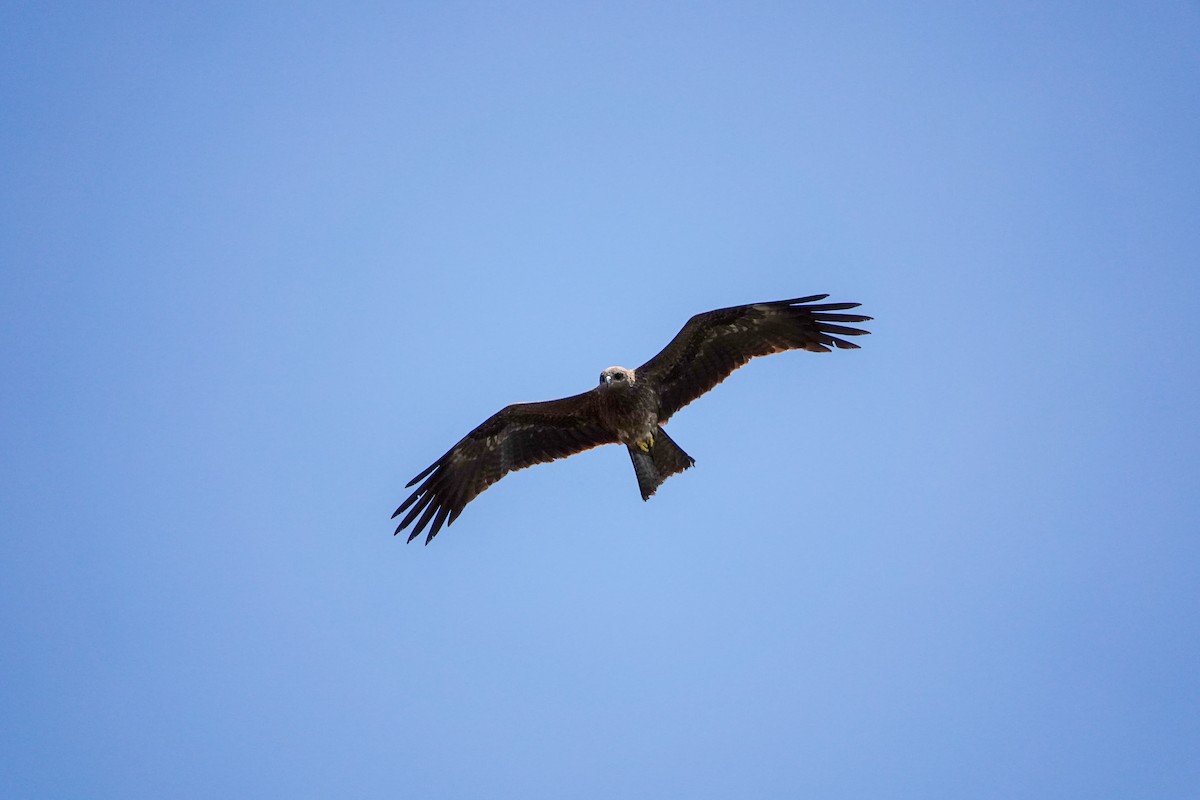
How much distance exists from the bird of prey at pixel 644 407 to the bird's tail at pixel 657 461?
11mm

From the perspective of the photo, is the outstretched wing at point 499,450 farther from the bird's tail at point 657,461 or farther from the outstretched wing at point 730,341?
the outstretched wing at point 730,341

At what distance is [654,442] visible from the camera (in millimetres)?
11734

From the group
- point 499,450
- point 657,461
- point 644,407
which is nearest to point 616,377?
point 644,407

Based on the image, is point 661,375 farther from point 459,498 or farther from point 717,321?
point 459,498

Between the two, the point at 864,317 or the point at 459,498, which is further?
the point at 459,498

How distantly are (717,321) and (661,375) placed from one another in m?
0.85

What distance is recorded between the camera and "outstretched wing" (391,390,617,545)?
1218 cm

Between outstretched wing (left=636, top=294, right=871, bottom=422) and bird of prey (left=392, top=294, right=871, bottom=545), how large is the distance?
11 mm

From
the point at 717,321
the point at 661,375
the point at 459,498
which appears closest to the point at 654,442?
the point at 661,375

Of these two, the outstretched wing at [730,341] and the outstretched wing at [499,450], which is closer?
the outstretched wing at [730,341]

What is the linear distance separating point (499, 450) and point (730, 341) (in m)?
3.01

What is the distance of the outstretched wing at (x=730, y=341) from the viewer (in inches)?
447

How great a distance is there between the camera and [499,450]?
12461 mm

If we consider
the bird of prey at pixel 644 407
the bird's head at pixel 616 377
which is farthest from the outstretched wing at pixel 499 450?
the bird's head at pixel 616 377
